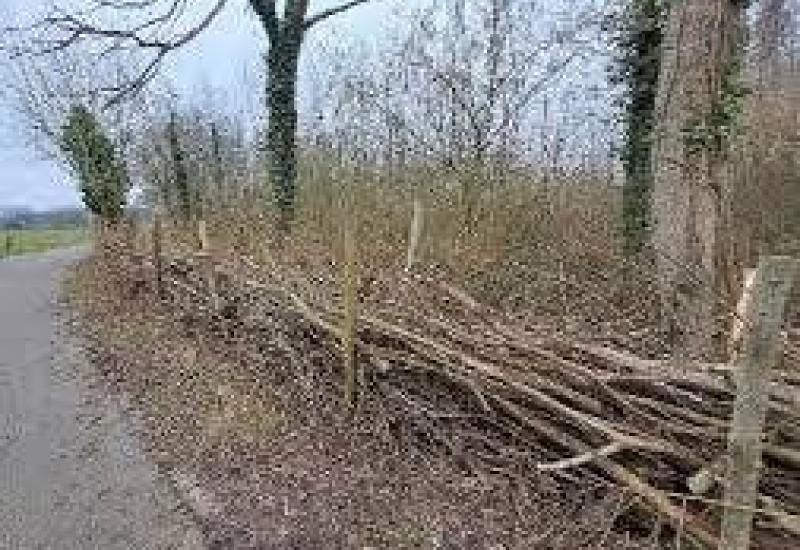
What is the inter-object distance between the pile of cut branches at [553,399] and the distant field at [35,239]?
1557 inches

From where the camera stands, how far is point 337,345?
23.1ft

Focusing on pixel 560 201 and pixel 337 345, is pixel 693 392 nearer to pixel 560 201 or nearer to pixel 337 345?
pixel 337 345

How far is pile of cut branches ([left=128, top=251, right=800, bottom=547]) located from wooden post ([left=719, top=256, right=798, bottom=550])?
4.2 inches

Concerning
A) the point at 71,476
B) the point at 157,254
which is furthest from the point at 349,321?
the point at 157,254

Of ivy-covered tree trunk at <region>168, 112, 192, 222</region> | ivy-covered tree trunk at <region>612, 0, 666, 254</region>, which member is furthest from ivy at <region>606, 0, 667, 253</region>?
ivy-covered tree trunk at <region>168, 112, 192, 222</region>

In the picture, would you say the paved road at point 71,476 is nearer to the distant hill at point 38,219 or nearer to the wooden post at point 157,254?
the wooden post at point 157,254

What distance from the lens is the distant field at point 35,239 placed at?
160ft

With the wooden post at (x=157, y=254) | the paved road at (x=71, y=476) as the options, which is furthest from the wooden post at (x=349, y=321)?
the wooden post at (x=157, y=254)

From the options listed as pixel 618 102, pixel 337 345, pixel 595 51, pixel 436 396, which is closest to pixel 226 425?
pixel 337 345

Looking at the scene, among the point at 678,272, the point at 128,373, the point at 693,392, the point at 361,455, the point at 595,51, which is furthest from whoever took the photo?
the point at 595,51

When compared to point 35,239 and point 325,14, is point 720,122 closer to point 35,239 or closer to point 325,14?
point 325,14

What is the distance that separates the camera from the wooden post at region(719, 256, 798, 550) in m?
3.74

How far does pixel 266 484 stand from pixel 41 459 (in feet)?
6.85

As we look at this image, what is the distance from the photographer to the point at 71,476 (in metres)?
6.85
